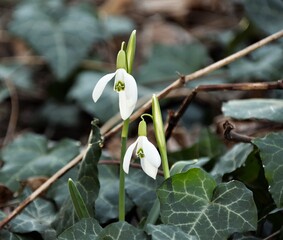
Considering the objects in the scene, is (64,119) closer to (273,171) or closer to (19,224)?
(19,224)

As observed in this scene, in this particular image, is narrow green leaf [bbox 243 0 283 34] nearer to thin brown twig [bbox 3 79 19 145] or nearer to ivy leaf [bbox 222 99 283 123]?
ivy leaf [bbox 222 99 283 123]

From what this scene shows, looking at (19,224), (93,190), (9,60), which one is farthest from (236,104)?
(9,60)

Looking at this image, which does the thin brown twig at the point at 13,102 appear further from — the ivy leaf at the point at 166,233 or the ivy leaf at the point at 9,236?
the ivy leaf at the point at 166,233

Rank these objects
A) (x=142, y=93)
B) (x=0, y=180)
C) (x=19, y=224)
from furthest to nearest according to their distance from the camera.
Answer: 1. (x=142, y=93)
2. (x=0, y=180)
3. (x=19, y=224)

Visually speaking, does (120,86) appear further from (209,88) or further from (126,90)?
(209,88)

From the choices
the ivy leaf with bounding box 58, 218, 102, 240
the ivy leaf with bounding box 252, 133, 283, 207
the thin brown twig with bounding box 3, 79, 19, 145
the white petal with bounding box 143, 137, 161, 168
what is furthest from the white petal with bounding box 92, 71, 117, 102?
the thin brown twig with bounding box 3, 79, 19, 145
